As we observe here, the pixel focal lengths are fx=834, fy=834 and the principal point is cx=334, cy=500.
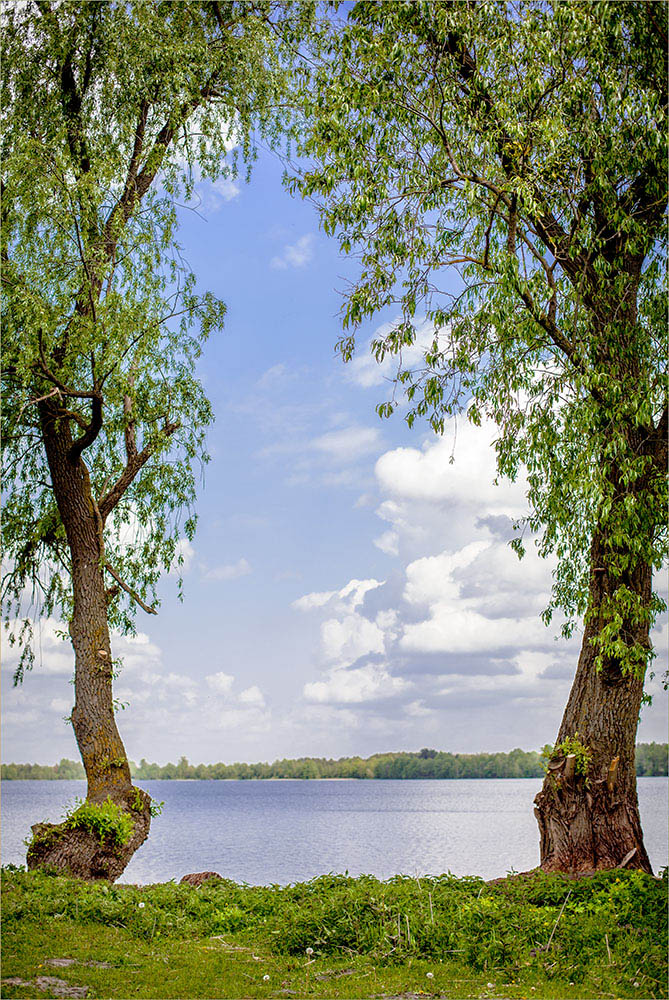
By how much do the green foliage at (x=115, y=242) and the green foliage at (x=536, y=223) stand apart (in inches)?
109

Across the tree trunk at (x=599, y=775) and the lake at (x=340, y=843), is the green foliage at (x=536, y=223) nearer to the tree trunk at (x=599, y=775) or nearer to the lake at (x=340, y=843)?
the tree trunk at (x=599, y=775)

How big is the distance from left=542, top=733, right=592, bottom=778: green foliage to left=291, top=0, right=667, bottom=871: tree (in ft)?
0.05

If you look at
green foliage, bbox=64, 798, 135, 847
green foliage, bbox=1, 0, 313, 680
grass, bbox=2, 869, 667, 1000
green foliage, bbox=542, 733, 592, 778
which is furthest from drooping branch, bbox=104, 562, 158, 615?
green foliage, bbox=542, 733, 592, 778

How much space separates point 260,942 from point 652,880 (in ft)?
10.4

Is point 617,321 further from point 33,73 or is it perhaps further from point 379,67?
point 33,73

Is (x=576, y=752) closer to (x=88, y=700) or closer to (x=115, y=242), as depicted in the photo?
(x=88, y=700)

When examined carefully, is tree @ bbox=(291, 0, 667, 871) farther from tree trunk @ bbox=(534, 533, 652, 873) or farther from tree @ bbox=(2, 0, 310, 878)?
tree @ bbox=(2, 0, 310, 878)

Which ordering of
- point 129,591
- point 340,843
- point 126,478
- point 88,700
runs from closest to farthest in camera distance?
point 88,700 → point 126,478 → point 129,591 → point 340,843

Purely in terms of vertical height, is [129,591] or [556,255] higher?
[556,255]

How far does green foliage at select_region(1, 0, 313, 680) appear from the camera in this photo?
30.8 ft

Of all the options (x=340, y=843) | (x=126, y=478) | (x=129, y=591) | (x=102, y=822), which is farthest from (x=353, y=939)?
(x=340, y=843)

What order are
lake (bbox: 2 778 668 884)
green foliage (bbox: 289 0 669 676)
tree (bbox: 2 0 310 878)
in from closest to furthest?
Result: green foliage (bbox: 289 0 669 676), tree (bbox: 2 0 310 878), lake (bbox: 2 778 668 884)

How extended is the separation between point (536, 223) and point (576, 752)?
5042 mm

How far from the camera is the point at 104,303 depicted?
31.1 ft
